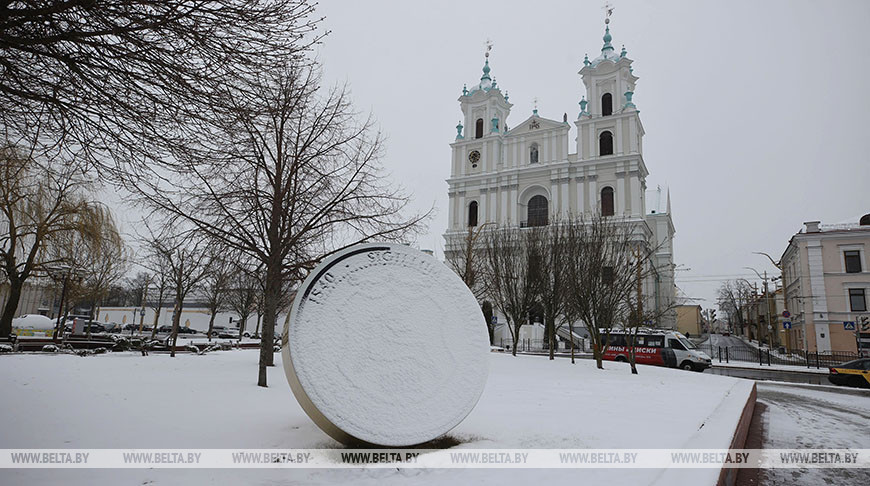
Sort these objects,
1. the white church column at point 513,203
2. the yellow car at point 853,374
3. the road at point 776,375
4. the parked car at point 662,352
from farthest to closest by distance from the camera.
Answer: the white church column at point 513,203, the parked car at point 662,352, the road at point 776,375, the yellow car at point 853,374

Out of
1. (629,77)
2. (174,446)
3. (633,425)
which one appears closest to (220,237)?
(174,446)

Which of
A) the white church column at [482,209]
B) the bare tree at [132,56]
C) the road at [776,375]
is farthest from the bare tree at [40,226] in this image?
the white church column at [482,209]

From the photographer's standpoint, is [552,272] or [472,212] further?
[472,212]

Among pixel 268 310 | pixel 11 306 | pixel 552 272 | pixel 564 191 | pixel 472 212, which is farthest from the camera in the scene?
pixel 472 212

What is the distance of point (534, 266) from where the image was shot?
23281 millimetres

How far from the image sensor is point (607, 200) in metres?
44.0

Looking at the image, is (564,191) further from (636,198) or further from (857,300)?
(857,300)

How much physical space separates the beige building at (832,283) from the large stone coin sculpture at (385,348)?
3715 cm

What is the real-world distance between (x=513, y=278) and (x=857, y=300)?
25.3 m

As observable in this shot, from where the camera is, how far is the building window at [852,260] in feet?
103

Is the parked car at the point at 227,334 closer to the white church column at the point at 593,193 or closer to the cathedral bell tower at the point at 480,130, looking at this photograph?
the cathedral bell tower at the point at 480,130

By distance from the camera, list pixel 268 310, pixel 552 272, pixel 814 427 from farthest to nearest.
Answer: pixel 552 272 < pixel 268 310 < pixel 814 427

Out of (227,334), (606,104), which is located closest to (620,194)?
(606,104)

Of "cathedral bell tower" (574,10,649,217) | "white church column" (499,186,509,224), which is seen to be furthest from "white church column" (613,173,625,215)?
"white church column" (499,186,509,224)
